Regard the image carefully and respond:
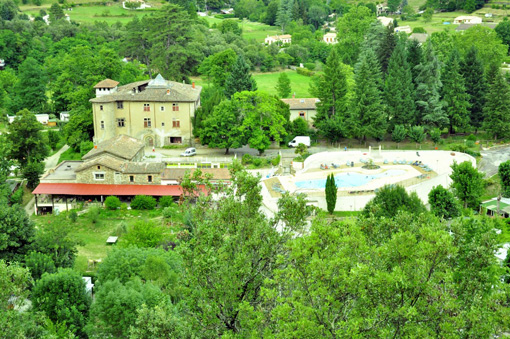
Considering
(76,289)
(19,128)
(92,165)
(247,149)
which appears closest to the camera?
(76,289)

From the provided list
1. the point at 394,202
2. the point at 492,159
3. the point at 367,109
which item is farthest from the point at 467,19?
the point at 394,202

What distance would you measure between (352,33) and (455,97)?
33.8 metres

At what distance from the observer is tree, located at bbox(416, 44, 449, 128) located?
205 feet

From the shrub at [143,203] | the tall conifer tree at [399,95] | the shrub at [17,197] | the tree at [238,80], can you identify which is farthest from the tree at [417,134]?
the shrub at [17,197]

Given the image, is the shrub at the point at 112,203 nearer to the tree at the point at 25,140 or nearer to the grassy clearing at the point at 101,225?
the grassy clearing at the point at 101,225

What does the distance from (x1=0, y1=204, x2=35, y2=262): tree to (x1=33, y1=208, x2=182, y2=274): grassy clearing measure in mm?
4473

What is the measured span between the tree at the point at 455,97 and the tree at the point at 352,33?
1863cm

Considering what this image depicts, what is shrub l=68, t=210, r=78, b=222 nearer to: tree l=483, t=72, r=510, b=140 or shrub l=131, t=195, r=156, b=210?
shrub l=131, t=195, r=156, b=210

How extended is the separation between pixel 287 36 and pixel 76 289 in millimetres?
93730

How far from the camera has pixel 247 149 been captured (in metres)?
61.8

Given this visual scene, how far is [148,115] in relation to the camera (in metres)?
61.9

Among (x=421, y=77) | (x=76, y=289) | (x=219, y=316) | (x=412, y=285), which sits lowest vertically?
(x=76, y=289)

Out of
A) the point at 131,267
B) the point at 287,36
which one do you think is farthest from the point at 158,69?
the point at 131,267

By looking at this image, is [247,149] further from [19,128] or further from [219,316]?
[219,316]
